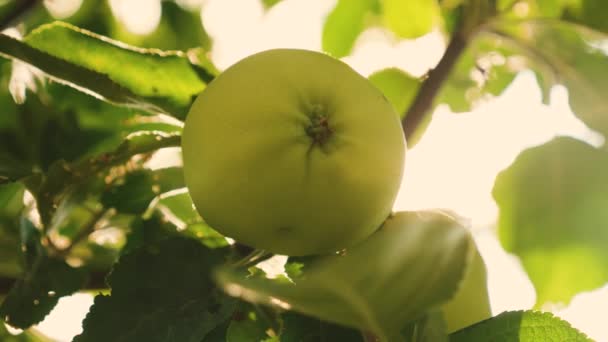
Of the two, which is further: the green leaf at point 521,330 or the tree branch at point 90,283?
the tree branch at point 90,283

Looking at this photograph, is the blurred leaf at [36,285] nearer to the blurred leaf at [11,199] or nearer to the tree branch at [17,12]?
the blurred leaf at [11,199]

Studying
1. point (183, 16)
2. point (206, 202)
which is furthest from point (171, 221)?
point (183, 16)

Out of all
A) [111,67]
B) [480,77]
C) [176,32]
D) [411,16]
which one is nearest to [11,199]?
[111,67]

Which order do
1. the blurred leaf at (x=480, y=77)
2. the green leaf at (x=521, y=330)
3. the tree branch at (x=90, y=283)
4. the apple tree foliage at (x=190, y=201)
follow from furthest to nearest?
the blurred leaf at (x=480, y=77)
the tree branch at (x=90, y=283)
the green leaf at (x=521, y=330)
the apple tree foliage at (x=190, y=201)

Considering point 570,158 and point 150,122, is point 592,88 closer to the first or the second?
point 570,158

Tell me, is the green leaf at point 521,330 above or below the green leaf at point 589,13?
below

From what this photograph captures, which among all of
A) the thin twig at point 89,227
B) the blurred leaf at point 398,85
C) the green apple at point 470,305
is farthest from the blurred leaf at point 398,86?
the thin twig at point 89,227

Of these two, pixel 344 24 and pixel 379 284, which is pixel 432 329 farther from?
pixel 344 24
